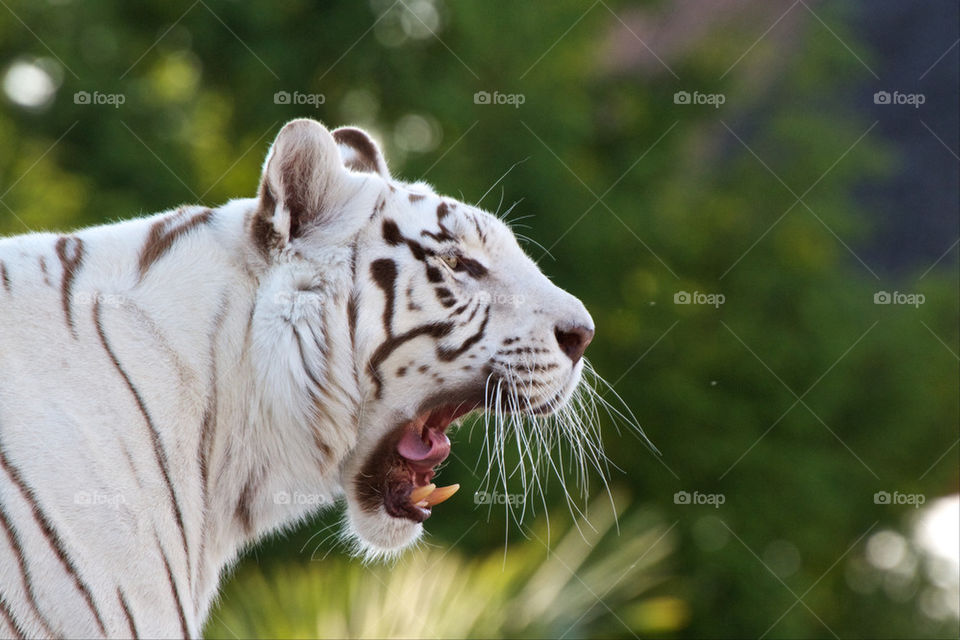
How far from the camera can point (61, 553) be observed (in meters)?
2.35

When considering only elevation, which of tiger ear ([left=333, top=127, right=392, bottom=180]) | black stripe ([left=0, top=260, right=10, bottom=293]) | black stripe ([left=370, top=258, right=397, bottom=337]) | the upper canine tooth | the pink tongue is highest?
tiger ear ([left=333, top=127, right=392, bottom=180])

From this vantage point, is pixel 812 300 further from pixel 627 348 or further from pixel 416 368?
pixel 416 368

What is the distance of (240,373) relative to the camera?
273 cm

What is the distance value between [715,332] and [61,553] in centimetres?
822

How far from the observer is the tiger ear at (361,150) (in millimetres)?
3400

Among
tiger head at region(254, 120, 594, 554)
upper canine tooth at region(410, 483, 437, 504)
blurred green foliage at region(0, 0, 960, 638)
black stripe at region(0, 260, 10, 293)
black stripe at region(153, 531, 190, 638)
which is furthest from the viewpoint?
blurred green foliage at region(0, 0, 960, 638)

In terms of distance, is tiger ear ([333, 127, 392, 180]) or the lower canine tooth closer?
the lower canine tooth

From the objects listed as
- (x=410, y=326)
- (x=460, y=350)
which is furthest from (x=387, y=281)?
(x=460, y=350)

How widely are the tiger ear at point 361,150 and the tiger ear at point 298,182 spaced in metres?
0.53

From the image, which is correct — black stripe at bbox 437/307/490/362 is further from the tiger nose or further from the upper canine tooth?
the upper canine tooth

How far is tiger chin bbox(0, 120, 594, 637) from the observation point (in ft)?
7.83

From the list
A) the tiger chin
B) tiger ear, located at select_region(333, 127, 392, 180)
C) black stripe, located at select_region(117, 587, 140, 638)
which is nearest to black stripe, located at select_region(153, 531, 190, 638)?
the tiger chin

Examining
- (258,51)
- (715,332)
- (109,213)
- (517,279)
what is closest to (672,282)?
(715,332)

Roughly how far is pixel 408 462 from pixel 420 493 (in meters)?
0.10
